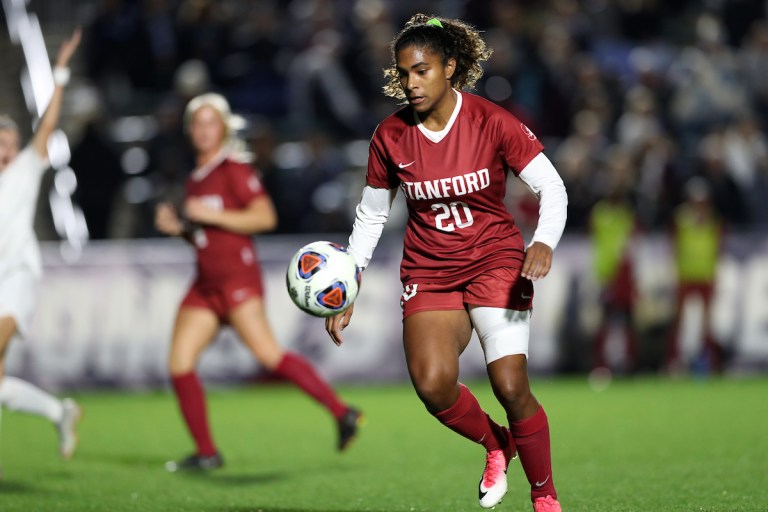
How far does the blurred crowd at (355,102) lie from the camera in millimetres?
16375

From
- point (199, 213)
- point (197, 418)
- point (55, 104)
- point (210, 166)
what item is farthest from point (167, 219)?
point (197, 418)

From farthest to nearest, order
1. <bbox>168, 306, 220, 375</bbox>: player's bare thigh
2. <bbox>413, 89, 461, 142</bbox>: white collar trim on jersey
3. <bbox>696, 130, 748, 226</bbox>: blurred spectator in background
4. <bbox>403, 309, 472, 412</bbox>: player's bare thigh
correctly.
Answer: <bbox>696, 130, 748, 226</bbox>: blurred spectator in background < <bbox>168, 306, 220, 375</bbox>: player's bare thigh < <bbox>413, 89, 461, 142</bbox>: white collar trim on jersey < <bbox>403, 309, 472, 412</bbox>: player's bare thigh

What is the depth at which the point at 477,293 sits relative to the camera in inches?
246

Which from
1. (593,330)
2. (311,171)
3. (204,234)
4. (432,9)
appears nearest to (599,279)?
(593,330)

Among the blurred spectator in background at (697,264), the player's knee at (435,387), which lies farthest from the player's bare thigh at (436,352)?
the blurred spectator in background at (697,264)

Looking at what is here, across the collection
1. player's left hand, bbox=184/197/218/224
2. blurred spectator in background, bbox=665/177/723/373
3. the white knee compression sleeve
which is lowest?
blurred spectator in background, bbox=665/177/723/373

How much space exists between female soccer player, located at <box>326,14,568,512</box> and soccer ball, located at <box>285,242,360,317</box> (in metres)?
0.13

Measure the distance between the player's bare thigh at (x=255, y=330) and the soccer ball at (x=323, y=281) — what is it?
3080 millimetres

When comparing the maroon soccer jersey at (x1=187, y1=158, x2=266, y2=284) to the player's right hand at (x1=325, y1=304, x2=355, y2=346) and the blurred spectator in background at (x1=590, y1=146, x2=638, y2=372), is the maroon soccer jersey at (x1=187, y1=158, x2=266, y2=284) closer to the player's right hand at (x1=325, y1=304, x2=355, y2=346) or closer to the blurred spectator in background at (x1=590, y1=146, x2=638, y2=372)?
the player's right hand at (x1=325, y1=304, x2=355, y2=346)

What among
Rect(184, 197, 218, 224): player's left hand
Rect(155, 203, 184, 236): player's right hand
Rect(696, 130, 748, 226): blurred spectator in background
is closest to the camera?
Rect(155, 203, 184, 236): player's right hand

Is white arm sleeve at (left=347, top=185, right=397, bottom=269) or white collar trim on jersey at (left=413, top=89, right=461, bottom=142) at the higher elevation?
white collar trim on jersey at (left=413, top=89, right=461, bottom=142)

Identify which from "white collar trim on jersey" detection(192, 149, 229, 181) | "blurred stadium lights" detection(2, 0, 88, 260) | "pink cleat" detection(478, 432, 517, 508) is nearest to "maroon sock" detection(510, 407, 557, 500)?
"pink cleat" detection(478, 432, 517, 508)

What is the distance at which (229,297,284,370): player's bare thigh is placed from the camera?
936cm

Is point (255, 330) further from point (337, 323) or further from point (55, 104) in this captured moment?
point (337, 323)
